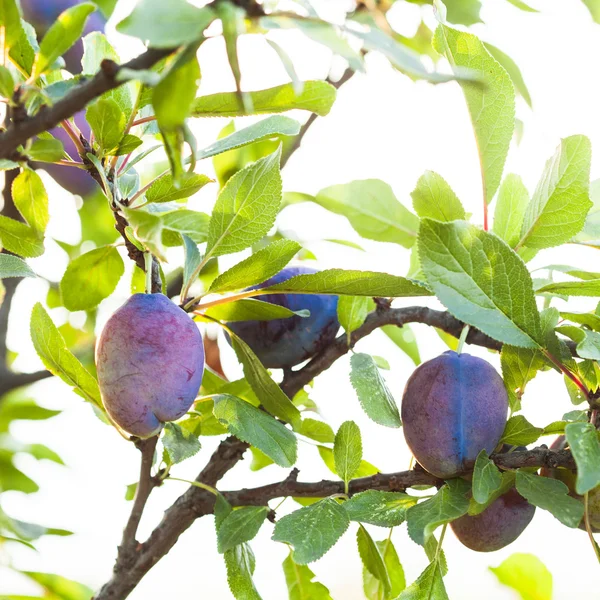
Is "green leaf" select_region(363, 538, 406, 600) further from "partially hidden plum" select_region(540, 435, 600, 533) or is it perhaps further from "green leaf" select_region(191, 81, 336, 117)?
"green leaf" select_region(191, 81, 336, 117)

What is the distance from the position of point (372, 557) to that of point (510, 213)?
9.6 inches

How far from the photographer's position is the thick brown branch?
0.24m

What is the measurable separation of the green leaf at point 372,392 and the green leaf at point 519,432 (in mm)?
64

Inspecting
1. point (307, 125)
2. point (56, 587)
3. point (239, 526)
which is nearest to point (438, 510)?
point (239, 526)

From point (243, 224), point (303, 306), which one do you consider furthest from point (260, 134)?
point (303, 306)

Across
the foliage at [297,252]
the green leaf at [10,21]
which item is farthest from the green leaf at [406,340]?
the green leaf at [10,21]

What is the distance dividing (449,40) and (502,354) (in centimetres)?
19

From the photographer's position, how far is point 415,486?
0.47 metres

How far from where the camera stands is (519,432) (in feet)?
1.39

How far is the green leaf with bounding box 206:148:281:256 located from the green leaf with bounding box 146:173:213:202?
0.02 meters

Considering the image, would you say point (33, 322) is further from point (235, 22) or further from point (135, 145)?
point (235, 22)

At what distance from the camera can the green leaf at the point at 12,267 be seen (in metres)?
0.42

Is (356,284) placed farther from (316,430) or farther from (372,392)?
(316,430)

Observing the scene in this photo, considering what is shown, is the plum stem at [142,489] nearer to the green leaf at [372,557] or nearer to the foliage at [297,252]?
the foliage at [297,252]
